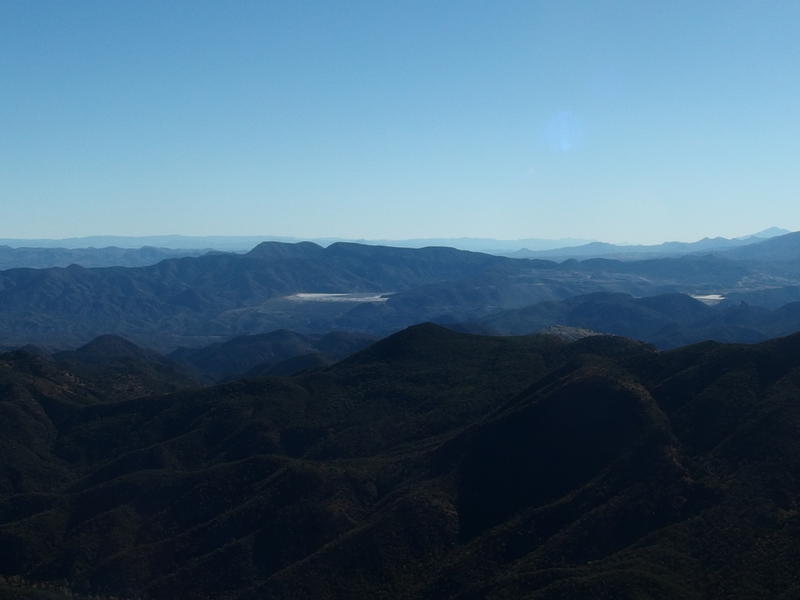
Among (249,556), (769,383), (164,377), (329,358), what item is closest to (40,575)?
(249,556)

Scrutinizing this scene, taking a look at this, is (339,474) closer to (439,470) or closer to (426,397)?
(439,470)

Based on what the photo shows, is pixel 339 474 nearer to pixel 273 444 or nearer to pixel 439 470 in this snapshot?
pixel 439 470

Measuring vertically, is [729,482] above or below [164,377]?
above

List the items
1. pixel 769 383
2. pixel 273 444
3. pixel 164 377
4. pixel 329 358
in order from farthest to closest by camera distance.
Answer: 1. pixel 329 358
2. pixel 164 377
3. pixel 273 444
4. pixel 769 383

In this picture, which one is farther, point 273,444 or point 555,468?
point 273,444

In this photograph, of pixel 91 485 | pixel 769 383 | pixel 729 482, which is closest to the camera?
pixel 729 482

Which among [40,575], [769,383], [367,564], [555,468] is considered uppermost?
[769,383]
